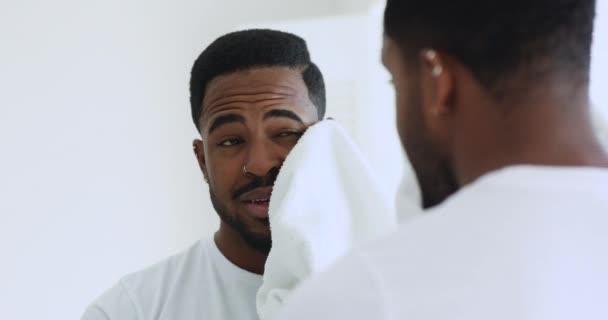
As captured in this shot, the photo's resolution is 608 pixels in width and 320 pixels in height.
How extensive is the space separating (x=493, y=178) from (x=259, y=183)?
0.70 m

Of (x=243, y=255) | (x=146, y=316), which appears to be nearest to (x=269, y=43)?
(x=243, y=255)

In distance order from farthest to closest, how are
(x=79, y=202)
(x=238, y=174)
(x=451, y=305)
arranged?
(x=79, y=202) → (x=238, y=174) → (x=451, y=305)

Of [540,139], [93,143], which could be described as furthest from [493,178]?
[93,143]

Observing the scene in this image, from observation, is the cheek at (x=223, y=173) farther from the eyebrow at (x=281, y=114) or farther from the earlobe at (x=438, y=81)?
the earlobe at (x=438, y=81)

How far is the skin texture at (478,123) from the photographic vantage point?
0.68 metres

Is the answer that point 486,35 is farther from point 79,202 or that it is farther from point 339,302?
point 79,202

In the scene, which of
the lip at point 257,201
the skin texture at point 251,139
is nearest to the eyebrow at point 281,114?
the skin texture at point 251,139

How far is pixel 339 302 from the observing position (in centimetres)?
65

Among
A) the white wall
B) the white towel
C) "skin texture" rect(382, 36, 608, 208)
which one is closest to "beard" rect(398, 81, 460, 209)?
"skin texture" rect(382, 36, 608, 208)

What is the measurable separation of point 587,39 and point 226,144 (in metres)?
0.74

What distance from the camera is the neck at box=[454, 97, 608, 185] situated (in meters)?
0.68

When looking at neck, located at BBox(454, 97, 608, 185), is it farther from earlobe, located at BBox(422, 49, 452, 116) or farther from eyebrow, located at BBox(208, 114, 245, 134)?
eyebrow, located at BBox(208, 114, 245, 134)

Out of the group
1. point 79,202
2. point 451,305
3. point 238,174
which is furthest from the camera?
point 79,202

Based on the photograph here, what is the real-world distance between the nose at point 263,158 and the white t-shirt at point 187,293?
0.67ft
